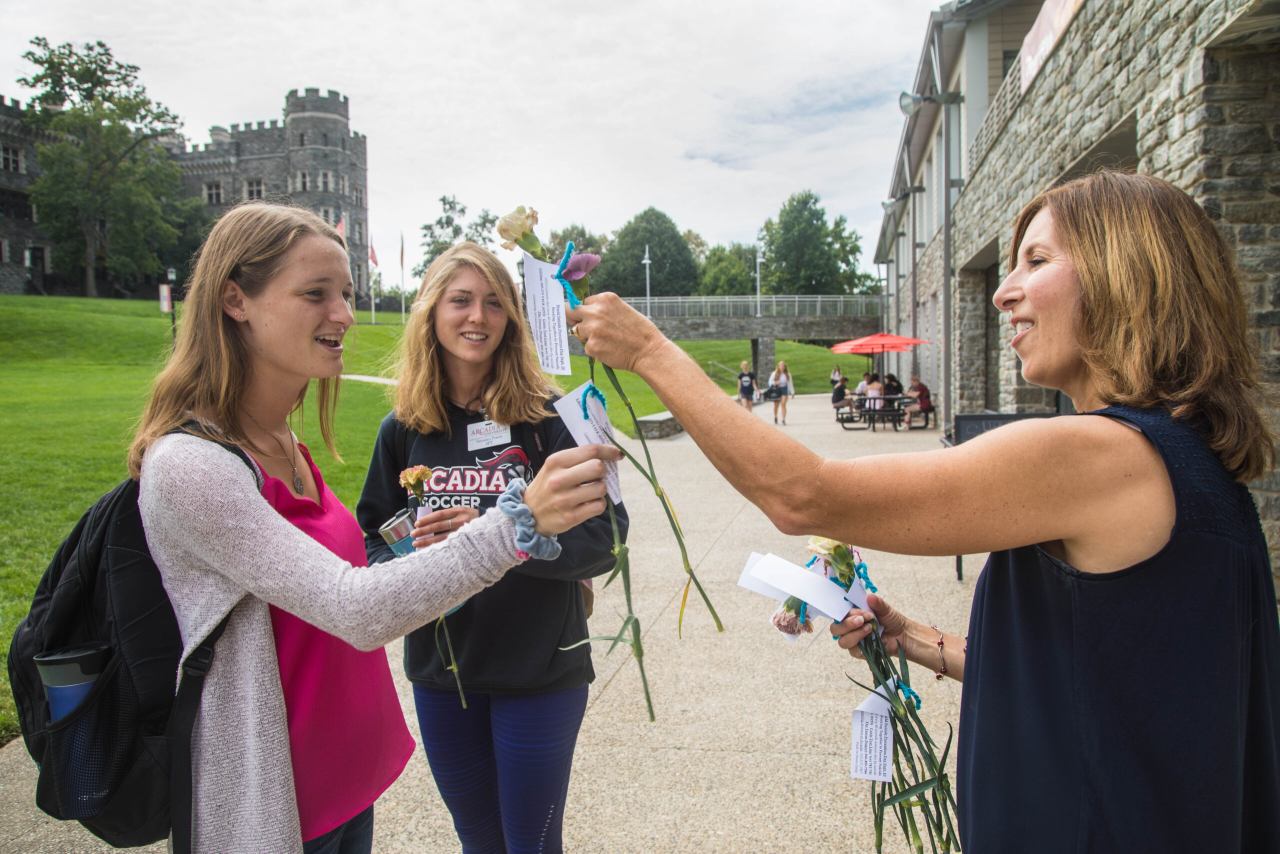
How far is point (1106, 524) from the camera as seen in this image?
3.73 ft

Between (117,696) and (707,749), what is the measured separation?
2.71m

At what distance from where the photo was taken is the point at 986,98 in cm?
1353

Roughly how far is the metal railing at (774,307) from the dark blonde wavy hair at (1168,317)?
1568 inches

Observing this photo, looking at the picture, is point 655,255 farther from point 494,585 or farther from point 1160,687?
point 1160,687

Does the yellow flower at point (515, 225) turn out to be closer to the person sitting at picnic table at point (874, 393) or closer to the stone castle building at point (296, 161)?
the person sitting at picnic table at point (874, 393)

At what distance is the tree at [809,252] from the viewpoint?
247 feet

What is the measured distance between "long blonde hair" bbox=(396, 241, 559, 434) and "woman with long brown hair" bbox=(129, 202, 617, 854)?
52cm

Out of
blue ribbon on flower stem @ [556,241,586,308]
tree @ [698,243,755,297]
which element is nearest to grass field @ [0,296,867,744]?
blue ribbon on flower stem @ [556,241,586,308]

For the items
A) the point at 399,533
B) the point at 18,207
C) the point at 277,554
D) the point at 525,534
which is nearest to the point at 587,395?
the point at 525,534

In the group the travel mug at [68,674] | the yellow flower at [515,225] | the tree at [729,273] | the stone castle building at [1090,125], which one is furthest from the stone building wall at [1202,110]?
the tree at [729,273]

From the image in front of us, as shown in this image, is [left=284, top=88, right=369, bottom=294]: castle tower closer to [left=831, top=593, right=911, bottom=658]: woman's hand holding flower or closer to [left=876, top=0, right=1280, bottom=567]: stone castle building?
[left=876, top=0, right=1280, bottom=567]: stone castle building

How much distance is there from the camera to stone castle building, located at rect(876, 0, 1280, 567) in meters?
4.51

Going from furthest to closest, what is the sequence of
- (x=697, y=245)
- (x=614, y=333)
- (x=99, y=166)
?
(x=697, y=245) < (x=99, y=166) < (x=614, y=333)

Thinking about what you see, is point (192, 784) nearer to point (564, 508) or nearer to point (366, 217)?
point (564, 508)
